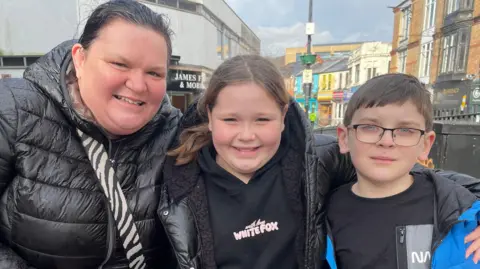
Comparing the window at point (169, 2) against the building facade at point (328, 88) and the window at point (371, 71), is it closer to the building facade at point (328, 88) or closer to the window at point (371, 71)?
the window at point (371, 71)

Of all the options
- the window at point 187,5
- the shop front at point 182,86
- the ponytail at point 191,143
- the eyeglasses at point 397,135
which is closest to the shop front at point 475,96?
the shop front at point 182,86

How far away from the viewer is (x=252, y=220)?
69.7 inches

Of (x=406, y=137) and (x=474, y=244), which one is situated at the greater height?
(x=406, y=137)

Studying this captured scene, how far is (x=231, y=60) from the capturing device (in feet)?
6.22

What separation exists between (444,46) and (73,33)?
21.8 meters

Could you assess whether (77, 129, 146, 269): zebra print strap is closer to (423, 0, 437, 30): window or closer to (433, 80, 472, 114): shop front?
(433, 80, 472, 114): shop front

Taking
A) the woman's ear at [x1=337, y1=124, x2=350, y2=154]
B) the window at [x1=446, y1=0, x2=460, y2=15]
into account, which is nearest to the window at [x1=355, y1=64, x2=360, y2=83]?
the window at [x1=446, y1=0, x2=460, y2=15]

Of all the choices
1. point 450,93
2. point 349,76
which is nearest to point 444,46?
point 450,93

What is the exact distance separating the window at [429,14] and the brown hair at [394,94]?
25.7m

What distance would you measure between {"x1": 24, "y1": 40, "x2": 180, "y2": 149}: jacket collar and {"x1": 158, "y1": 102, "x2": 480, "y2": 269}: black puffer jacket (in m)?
0.22

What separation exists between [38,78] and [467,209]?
220cm

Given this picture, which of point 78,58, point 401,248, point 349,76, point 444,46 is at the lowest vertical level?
point 401,248

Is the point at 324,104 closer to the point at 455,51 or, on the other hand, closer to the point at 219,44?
the point at 219,44

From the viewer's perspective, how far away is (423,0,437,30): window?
2302 centimetres
